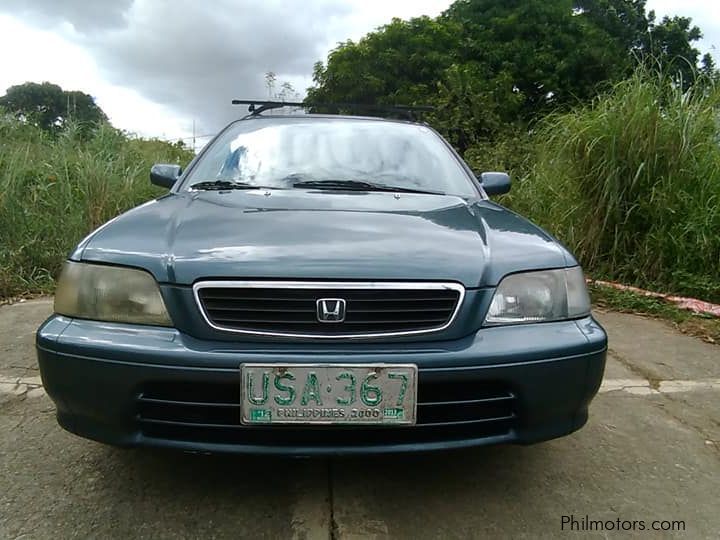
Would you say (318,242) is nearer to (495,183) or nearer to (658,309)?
(495,183)

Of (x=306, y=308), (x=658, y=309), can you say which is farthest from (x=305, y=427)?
(x=658, y=309)

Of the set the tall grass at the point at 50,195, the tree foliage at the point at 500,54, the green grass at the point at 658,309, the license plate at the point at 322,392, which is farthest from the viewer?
the tree foliage at the point at 500,54

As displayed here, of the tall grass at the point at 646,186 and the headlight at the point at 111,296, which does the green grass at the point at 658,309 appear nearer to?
the tall grass at the point at 646,186

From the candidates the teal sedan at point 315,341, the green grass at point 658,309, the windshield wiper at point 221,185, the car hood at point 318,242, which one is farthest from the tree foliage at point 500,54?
the teal sedan at point 315,341

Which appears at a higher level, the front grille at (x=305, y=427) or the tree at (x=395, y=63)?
the tree at (x=395, y=63)

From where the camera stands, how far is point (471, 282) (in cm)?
148

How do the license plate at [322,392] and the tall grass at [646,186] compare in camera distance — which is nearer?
the license plate at [322,392]

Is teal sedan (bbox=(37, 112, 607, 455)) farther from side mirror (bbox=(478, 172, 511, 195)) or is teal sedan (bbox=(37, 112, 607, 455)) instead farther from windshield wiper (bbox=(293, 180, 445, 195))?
side mirror (bbox=(478, 172, 511, 195))

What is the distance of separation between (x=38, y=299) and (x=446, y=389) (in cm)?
374

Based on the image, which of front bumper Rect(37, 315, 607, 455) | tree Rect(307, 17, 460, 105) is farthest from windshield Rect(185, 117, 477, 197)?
tree Rect(307, 17, 460, 105)

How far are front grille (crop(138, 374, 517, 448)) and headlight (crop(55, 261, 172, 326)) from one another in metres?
0.20

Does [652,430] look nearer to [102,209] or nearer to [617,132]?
[617,132]

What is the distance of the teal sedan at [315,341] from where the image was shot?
4.42 ft

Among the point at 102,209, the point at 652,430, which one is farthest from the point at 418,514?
the point at 102,209
